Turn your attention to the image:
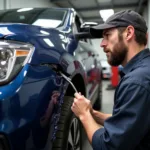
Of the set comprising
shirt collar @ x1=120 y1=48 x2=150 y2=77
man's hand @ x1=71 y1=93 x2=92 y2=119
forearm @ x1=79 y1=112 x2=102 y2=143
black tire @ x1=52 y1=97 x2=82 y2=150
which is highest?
shirt collar @ x1=120 y1=48 x2=150 y2=77

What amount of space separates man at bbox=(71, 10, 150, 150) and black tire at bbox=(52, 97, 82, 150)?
0.24m

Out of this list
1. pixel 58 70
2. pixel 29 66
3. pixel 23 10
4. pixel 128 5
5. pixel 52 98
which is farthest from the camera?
pixel 128 5

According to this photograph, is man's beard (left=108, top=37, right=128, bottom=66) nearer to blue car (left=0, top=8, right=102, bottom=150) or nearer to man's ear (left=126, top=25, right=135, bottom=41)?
man's ear (left=126, top=25, right=135, bottom=41)

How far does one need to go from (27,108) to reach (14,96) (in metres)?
0.09

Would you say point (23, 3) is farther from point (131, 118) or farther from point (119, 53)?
point (131, 118)

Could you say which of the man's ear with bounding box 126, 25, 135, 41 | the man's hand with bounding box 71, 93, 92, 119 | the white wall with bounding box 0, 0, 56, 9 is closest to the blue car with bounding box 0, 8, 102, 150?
the man's hand with bounding box 71, 93, 92, 119

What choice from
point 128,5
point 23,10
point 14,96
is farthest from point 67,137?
point 128,5

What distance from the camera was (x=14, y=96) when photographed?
103cm

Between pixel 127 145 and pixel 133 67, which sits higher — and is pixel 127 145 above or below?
below

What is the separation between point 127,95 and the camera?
3.04 feet

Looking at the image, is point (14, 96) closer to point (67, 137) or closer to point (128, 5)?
point (67, 137)

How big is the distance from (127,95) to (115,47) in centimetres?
29

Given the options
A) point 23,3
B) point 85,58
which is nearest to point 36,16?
point 85,58

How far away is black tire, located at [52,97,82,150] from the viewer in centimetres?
135
